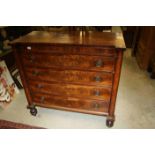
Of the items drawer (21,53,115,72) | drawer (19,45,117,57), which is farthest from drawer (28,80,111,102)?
drawer (19,45,117,57)

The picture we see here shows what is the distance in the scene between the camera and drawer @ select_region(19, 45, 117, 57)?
122 cm

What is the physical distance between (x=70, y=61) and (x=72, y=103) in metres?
0.58

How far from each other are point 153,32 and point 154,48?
323mm

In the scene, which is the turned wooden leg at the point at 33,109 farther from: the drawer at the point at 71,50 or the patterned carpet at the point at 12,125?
the drawer at the point at 71,50

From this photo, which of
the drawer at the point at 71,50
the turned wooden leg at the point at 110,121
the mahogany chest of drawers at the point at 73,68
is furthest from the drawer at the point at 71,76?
the turned wooden leg at the point at 110,121

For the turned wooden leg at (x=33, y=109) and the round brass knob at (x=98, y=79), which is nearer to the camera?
the round brass knob at (x=98, y=79)

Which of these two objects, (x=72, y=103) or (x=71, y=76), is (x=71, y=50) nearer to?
(x=71, y=76)

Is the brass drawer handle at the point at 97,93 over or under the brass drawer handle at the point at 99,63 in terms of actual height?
under

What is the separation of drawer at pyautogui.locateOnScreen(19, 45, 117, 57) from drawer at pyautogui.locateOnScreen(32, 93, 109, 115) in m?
0.60

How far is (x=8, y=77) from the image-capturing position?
2303 mm

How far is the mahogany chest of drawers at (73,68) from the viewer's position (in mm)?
1270

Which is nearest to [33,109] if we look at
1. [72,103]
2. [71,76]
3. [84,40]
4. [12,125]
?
[12,125]
